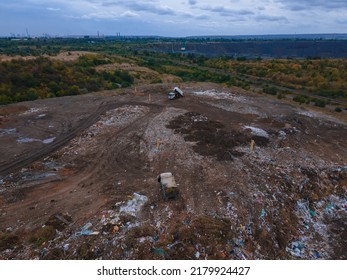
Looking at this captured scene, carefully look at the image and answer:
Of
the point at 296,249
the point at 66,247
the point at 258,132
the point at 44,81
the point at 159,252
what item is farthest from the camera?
the point at 44,81

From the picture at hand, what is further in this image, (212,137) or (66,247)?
(212,137)

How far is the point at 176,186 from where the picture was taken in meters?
10.2

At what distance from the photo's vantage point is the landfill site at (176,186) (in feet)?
27.1

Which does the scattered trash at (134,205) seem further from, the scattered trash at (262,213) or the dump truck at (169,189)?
the scattered trash at (262,213)

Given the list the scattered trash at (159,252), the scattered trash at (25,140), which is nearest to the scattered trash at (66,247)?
the scattered trash at (159,252)

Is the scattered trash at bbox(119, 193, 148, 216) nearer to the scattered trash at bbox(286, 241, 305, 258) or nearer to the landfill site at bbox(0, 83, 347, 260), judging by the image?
the landfill site at bbox(0, 83, 347, 260)

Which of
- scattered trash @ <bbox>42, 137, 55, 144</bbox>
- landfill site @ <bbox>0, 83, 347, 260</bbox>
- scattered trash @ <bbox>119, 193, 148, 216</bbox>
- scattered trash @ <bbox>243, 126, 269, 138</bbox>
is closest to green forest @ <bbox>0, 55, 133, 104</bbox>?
landfill site @ <bbox>0, 83, 347, 260</bbox>

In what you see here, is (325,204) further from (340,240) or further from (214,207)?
(214,207)

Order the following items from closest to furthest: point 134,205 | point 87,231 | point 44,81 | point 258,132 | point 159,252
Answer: point 159,252
point 87,231
point 134,205
point 258,132
point 44,81

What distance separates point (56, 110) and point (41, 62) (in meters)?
19.2

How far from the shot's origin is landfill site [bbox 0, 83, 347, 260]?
827 centimetres

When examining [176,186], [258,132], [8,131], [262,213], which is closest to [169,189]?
[176,186]

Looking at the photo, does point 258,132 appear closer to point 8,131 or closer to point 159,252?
point 159,252

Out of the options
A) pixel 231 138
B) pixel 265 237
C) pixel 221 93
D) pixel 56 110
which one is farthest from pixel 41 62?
pixel 265 237
